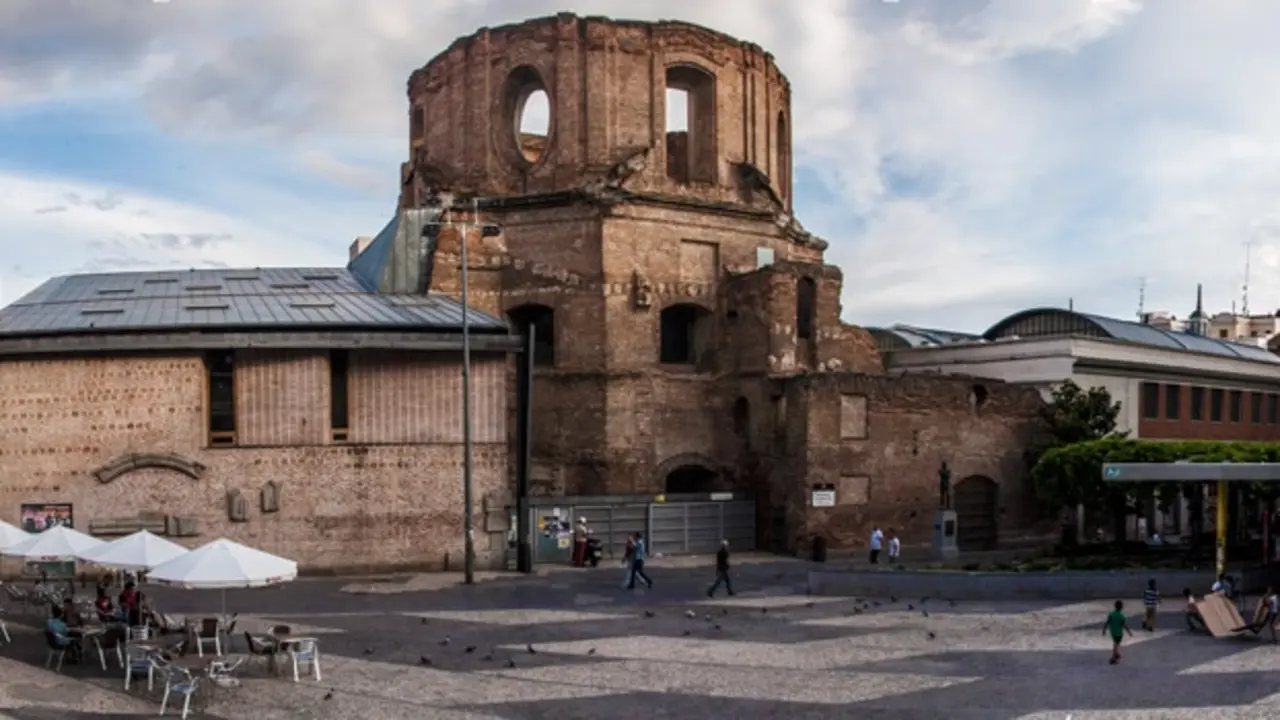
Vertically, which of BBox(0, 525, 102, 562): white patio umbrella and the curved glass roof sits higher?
the curved glass roof

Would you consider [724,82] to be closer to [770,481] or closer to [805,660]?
[770,481]

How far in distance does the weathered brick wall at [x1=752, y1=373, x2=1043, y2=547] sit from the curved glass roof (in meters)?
11.9

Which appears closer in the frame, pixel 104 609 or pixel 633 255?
pixel 104 609

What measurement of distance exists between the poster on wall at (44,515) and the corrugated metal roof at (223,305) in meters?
4.49

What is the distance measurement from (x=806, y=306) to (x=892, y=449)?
629 centimetres

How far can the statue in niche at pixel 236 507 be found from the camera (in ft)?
98.7

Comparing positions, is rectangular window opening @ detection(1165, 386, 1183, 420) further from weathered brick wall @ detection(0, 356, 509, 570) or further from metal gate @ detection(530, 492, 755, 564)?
weathered brick wall @ detection(0, 356, 509, 570)

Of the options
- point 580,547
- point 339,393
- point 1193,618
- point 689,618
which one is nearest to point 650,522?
point 580,547

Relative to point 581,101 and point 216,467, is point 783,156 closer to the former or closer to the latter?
point 581,101

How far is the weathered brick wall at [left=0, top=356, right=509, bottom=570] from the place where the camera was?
29828 millimetres

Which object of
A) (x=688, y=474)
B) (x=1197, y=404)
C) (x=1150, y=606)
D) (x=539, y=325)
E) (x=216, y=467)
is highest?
(x=539, y=325)

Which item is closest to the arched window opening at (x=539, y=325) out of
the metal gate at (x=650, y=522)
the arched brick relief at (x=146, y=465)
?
the metal gate at (x=650, y=522)

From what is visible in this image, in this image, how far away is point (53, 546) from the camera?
862 inches

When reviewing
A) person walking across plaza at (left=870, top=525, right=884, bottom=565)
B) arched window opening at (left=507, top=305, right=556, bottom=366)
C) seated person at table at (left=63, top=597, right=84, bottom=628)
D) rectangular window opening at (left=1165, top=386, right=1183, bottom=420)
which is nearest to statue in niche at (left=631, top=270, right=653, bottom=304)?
arched window opening at (left=507, top=305, right=556, bottom=366)
